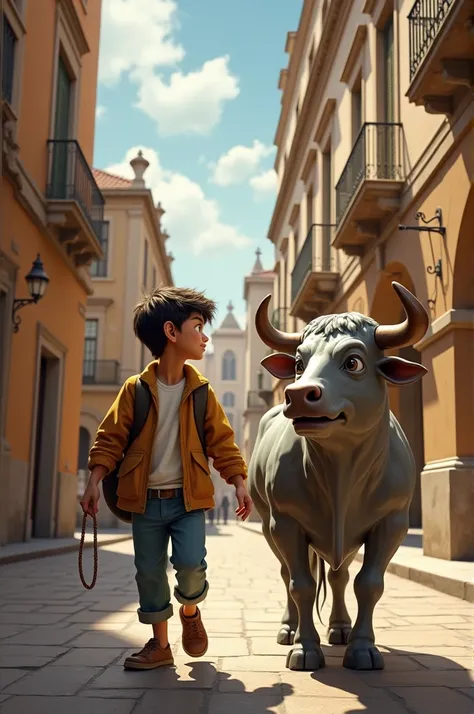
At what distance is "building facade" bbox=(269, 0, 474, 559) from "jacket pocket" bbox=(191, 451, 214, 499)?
19.6 feet

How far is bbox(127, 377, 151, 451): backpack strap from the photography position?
3.71 meters

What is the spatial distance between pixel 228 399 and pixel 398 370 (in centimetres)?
7573

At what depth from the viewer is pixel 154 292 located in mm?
3877

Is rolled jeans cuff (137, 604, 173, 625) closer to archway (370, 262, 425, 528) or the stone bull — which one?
the stone bull

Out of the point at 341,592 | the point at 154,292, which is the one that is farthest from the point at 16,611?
the point at 154,292

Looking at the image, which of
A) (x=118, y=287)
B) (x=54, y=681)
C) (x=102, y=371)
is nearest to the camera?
(x=54, y=681)

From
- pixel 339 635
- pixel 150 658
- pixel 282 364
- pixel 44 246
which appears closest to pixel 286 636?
pixel 339 635

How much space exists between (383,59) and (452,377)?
7069mm

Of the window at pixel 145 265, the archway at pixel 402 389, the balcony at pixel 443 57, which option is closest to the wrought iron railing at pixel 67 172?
the archway at pixel 402 389

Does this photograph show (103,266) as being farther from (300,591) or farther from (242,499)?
(242,499)

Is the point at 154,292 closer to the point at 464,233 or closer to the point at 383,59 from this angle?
the point at 464,233

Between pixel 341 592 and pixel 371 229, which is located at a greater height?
pixel 371 229

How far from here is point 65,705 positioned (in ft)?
9.75

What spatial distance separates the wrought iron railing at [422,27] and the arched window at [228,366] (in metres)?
69.6
